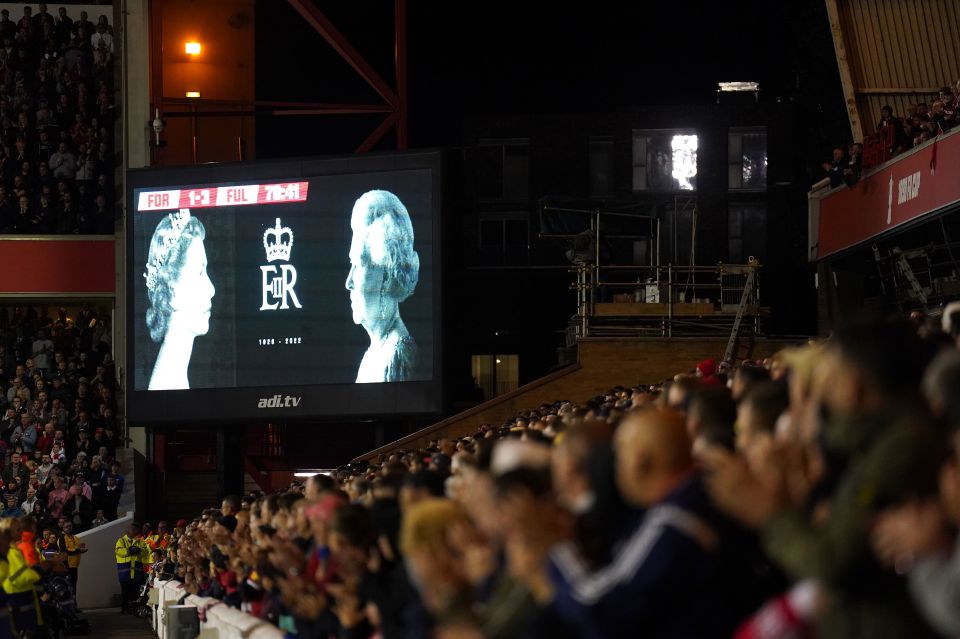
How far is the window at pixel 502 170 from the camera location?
43.6 metres

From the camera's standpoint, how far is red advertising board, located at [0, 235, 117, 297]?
29531 mm

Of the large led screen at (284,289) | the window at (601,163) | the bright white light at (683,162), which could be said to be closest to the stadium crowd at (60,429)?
the large led screen at (284,289)

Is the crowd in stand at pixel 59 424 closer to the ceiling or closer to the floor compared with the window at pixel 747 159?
closer to the floor

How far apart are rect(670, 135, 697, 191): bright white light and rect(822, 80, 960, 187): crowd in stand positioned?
1692 cm

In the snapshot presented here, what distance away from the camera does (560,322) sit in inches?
1698

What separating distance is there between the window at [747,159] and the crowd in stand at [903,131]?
16.9m

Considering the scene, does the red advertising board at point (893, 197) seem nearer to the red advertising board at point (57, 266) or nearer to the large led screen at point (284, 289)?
the large led screen at point (284, 289)

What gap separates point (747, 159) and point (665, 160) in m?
2.20

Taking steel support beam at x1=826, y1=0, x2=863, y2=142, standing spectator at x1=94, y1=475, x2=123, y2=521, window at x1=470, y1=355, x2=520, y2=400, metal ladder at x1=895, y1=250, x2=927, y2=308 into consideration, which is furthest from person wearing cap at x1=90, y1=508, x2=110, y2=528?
window at x1=470, y1=355, x2=520, y2=400

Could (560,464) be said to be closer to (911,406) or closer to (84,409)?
(911,406)

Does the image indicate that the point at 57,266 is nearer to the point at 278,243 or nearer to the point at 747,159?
the point at 278,243

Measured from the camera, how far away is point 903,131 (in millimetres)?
21016

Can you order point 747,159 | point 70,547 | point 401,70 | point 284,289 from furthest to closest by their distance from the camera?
point 747,159 → point 401,70 → point 284,289 → point 70,547

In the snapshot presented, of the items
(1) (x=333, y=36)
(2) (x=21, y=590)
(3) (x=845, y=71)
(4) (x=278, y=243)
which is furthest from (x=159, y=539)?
(3) (x=845, y=71)
